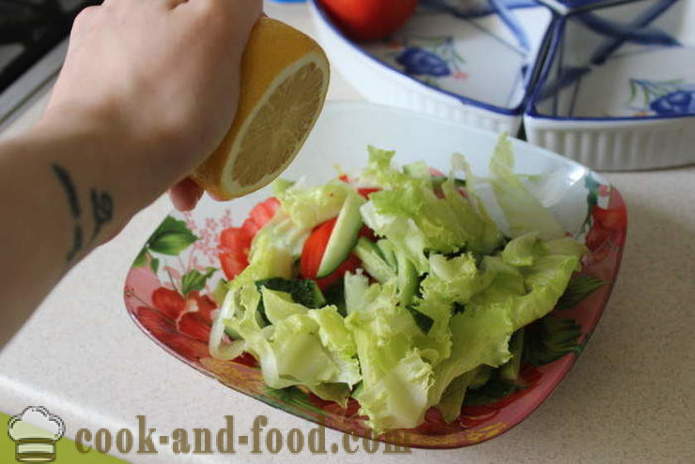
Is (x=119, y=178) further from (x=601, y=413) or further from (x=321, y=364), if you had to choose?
(x=601, y=413)

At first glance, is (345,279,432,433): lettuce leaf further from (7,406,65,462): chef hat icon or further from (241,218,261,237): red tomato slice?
(7,406,65,462): chef hat icon

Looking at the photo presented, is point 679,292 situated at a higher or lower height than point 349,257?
lower

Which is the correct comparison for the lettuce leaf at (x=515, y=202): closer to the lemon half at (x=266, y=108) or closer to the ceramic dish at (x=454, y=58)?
the ceramic dish at (x=454, y=58)

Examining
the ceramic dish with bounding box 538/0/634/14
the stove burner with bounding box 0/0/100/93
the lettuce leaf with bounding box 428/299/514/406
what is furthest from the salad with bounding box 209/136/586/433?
the stove burner with bounding box 0/0/100/93

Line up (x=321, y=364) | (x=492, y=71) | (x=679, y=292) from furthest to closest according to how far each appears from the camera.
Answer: (x=492, y=71), (x=679, y=292), (x=321, y=364)

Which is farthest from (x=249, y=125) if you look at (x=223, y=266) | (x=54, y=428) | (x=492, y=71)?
(x=492, y=71)

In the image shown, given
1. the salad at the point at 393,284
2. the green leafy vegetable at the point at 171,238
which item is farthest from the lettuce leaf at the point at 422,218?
the green leafy vegetable at the point at 171,238

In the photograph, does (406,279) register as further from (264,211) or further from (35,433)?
(35,433)
